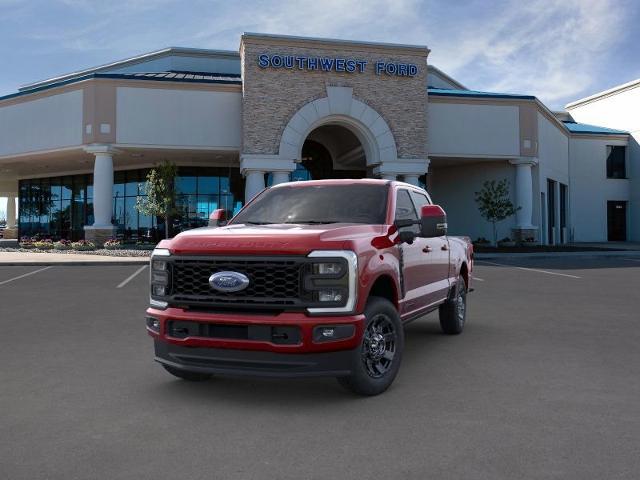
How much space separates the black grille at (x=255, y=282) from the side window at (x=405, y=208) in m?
1.92

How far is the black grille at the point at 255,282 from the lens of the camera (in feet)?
15.6

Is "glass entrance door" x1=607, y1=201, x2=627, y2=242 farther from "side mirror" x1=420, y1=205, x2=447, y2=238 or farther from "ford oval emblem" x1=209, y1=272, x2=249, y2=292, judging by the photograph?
"ford oval emblem" x1=209, y1=272, x2=249, y2=292

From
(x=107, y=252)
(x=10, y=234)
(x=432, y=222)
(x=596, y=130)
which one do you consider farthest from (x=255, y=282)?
(x=10, y=234)

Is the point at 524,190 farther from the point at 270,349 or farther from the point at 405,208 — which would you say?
the point at 270,349

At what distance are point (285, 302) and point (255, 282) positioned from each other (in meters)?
0.30

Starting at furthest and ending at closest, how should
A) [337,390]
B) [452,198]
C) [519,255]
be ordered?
[452,198], [519,255], [337,390]

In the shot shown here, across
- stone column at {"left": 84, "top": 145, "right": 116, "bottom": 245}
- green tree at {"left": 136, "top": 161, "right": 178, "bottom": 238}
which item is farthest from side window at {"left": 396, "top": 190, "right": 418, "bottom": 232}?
stone column at {"left": 84, "top": 145, "right": 116, "bottom": 245}

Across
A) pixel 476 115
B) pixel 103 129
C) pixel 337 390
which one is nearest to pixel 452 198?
pixel 476 115

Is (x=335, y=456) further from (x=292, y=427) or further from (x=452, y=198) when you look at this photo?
(x=452, y=198)

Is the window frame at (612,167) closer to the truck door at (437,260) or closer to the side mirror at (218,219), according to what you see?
the truck door at (437,260)

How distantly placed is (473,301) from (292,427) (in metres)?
7.84

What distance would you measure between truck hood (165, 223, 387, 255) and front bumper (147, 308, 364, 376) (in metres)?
0.53

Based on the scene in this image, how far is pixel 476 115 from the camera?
101ft

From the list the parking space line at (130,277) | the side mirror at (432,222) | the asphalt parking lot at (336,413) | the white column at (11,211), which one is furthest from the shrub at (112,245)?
the white column at (11,211)
